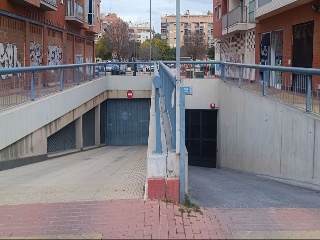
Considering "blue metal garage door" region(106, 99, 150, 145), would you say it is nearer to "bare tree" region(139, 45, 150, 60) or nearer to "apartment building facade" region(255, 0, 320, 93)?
"apartment building facade" region(255, 0, 320, 93)

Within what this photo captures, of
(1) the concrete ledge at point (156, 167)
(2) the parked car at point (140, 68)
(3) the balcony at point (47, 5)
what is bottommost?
(1) the concrete ledge at point (156, 167)

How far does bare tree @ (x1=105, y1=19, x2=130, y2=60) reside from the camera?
73875 mm

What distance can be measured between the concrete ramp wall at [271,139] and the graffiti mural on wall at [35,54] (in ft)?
35.0

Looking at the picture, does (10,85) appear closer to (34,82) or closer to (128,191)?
(34,82)

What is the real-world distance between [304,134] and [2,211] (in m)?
5.33

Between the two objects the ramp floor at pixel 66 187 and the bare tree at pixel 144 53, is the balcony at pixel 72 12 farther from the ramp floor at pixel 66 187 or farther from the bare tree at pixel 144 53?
the bare tree at pixel 144 53

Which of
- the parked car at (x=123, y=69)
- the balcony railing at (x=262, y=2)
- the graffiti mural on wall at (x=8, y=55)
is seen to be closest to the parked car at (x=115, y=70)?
the parked car at (x=123, y=69)

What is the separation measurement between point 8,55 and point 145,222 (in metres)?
15.8

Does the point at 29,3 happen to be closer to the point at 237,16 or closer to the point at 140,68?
the point at 140,68

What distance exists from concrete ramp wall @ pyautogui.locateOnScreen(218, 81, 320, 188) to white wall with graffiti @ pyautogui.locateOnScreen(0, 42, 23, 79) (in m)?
9.00

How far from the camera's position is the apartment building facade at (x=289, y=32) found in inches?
646

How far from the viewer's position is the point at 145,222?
4.92m

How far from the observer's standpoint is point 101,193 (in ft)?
20.3

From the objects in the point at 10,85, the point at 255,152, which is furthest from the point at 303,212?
the point at 10,85
